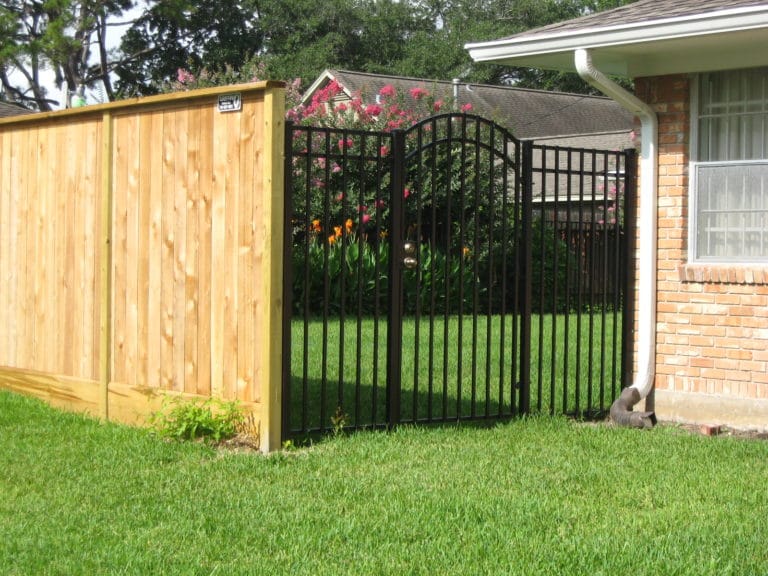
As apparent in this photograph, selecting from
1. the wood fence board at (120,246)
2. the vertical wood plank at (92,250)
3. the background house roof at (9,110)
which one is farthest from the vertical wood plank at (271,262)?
the background house roof at (9,110)

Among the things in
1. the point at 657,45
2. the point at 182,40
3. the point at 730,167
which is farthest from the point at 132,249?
the point at 182,40

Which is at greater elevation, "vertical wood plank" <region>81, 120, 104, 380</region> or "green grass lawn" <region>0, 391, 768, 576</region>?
"vertical wood plank" <region>81, 120, 104, 380</region>

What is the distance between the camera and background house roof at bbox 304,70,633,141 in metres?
34.9

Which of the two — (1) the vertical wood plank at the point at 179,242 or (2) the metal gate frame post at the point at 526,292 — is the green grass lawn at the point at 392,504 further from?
(2) the metal gate frame post at the point at 526,292

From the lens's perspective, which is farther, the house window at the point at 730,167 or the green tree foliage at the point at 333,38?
the green tree foliage at the point at 333,38

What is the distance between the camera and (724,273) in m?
8.32

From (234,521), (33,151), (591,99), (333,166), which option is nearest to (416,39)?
(591,99)

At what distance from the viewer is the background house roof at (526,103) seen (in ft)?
115

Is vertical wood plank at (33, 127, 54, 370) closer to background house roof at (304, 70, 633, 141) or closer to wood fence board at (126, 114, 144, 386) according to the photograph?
wood fence board at (126, 114, 144, 386)

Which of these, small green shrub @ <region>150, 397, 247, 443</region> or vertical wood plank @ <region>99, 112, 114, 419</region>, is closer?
small green shrub @ <region>150, 397, 247, 443</region>

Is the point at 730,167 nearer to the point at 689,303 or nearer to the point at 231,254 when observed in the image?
the point at 689,303

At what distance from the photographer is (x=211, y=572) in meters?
4.61

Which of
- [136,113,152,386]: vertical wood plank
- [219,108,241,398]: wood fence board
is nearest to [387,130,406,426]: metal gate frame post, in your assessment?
[219,108,241,398]: wood fence board

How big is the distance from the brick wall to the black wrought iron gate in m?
0.35
